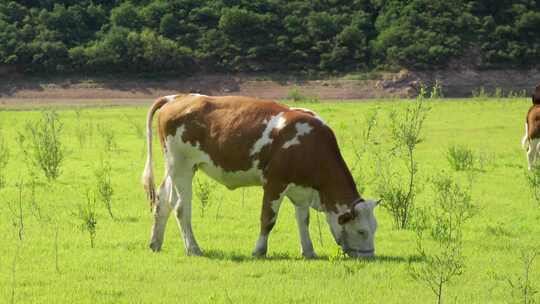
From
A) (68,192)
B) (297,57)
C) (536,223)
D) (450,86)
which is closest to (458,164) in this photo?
(536,223)

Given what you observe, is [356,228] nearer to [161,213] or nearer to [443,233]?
[443,233]

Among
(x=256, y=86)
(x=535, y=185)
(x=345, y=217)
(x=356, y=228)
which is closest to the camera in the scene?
(x=345, y=217)

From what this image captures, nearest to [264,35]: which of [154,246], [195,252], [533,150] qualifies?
[533,150]

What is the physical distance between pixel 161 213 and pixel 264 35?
76787mm

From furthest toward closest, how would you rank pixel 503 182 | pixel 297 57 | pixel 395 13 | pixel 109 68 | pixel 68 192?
pixel 395 13 < pixel 297 57 < pixel 109 68 < pixel 503 182 < pixel 68 192

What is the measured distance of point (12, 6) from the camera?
87.6m

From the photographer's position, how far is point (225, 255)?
10.8 metres

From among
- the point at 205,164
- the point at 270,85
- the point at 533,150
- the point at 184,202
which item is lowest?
the point at 270,85

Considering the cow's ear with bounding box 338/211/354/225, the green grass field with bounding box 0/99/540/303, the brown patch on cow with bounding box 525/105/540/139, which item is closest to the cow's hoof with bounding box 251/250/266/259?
the green grass field with bounding box 0/99/540/303

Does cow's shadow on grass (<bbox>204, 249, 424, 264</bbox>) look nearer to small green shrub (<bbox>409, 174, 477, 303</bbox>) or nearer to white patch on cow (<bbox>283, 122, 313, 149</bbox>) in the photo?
small green shrub (<bbox>409, 174, 477, 303</bbox>)

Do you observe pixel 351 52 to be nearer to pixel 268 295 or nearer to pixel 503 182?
pixel 503 182

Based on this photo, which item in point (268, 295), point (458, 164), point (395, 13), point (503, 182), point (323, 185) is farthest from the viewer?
point (395, 13)

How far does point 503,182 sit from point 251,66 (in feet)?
207

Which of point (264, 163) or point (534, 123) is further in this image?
point (534, 123)
